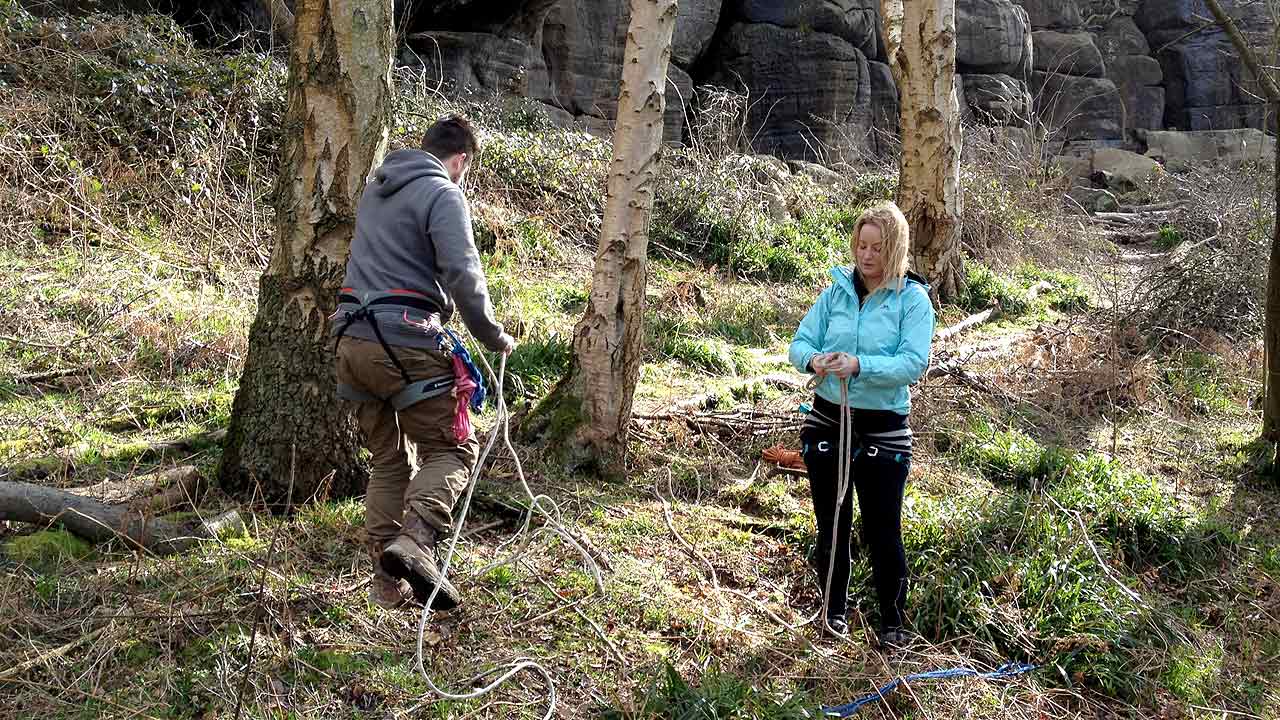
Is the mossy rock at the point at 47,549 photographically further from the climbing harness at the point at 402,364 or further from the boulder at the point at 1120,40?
the boulder at the point at 1120,40

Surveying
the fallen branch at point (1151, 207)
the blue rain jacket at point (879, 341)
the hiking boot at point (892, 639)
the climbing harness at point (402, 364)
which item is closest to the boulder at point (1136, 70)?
the fallen branch at point (1151, 207)

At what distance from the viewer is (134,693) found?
12.0 feet

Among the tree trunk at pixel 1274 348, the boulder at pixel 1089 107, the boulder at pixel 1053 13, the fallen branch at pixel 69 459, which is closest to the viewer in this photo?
the fallen branch at pixel 69 459

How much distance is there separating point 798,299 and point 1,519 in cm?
836

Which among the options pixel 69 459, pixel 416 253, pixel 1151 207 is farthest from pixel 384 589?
Result: pixel 1151 207

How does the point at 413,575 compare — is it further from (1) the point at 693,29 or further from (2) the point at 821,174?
(1) the point at 693,29

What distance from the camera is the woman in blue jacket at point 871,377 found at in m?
4.16

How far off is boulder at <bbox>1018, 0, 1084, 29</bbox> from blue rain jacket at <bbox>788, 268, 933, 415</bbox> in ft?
91.2

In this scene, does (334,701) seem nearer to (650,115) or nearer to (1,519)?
(1,519)

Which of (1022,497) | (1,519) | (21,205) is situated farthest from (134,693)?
(21,205)

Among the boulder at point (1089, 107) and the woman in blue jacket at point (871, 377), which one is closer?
the woman in blue jacket at point (871, 377)

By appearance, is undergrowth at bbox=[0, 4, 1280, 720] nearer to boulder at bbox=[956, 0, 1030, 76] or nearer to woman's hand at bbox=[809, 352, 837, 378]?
woman's hand at bbox=[809, 352, 837, 378]

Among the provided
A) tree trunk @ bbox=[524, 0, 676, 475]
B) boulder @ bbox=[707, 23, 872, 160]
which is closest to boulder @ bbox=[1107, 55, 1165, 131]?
boulder @ bbox=[707, 23, 872, 160]

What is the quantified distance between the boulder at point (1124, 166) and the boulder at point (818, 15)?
6.03 meters
